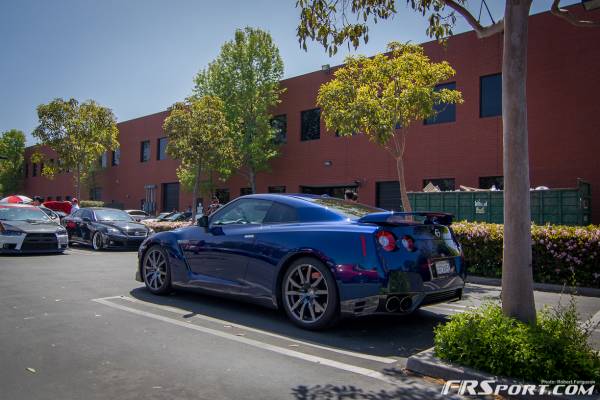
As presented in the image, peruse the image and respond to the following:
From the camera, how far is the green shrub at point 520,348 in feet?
10.6

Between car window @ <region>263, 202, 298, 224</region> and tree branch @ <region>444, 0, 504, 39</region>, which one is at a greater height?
tree branch @ <region>444, 0, 504, 39</region>

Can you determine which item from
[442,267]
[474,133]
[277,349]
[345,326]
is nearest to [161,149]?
[474,133]

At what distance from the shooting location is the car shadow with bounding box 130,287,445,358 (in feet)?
14.4

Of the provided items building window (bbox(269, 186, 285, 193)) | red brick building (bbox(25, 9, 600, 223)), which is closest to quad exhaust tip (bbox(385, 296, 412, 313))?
red brick building (bbox(25, 9, 600, 223))

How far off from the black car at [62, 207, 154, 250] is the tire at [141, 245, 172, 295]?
7.42m

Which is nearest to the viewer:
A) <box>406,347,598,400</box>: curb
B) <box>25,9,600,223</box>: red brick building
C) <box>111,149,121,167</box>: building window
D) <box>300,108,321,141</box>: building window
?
<box>406,347,598,400</box>: curb

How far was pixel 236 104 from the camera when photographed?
23328mm

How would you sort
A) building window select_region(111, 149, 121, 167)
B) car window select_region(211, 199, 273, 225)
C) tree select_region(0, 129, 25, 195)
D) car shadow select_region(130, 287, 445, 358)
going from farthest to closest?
tree select_region(0, 129, 25, 195), building window select_region(111, 149, 121, 167), car window select_region(211, 199, 273, 225), car shadow select_region(130, 287, 445, 358)

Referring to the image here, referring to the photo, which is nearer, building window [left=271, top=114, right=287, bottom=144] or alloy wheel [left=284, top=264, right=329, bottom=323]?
alloy wheel [left=284, top=264, right=329, bottom=323]

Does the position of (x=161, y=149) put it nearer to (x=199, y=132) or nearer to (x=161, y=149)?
(x=161, y=149)

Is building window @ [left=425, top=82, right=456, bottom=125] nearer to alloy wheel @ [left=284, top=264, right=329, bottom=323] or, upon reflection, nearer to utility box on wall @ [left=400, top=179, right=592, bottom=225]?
utility box on wall @ [left=400, top=179, right=592, bottom=225]

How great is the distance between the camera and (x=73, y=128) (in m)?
27.4

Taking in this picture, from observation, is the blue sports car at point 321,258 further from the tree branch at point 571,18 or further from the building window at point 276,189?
the building window at point 276,189

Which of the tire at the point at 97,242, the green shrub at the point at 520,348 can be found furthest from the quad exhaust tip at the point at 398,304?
the tire at the point at 97,242
